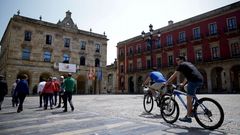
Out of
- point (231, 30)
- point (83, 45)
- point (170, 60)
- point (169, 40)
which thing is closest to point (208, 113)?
point (231, 30)

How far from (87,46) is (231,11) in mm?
24304

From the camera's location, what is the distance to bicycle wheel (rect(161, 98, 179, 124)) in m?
4.49

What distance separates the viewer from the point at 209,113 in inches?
148

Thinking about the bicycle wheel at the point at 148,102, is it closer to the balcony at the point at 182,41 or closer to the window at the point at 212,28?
the window at the point at 212,28

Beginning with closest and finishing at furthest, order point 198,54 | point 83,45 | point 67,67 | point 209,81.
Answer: point 209,81 < point 198,54 < point 67,67 < point 83,45

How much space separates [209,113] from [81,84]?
3172cm

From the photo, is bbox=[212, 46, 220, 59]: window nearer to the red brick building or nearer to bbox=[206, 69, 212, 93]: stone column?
the red brick building

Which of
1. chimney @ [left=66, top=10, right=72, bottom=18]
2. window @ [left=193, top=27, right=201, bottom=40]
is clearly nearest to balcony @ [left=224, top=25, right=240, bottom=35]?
window @ [left=193, top=27, right=201, bottom=40]

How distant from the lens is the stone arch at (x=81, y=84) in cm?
3288

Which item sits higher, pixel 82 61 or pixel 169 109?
pixel 82 61

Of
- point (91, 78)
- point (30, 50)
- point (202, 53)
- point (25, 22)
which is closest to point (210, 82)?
point (202, 53)

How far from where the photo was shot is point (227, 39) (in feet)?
77.9

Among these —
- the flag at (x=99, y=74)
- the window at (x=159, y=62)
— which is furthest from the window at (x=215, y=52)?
the flag at (x=99, y=74)

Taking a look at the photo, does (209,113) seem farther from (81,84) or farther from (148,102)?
(81,84)
